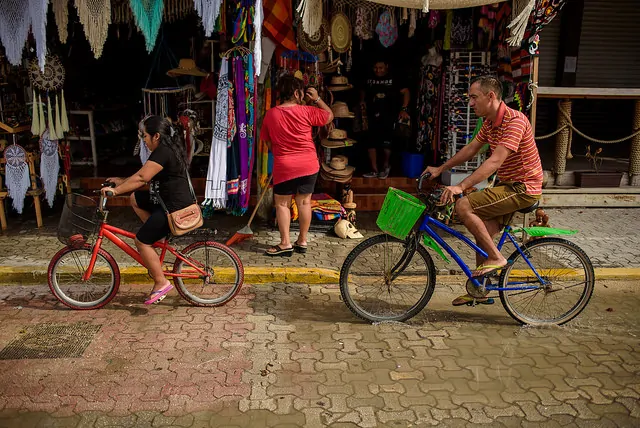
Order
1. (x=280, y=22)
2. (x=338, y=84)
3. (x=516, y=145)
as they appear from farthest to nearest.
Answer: (x=338, y=84)
(x=280, y=22)
(x=516, y=145)

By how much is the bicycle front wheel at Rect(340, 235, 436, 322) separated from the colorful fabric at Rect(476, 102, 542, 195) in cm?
102

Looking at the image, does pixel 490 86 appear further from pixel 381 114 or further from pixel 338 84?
pixel 381 114

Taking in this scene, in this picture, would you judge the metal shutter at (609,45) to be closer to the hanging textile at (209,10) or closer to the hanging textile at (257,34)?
the hanging textile at (257,34)

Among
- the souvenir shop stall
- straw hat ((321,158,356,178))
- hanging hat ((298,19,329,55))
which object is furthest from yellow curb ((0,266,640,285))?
hanging hat ((298,19,329,55))

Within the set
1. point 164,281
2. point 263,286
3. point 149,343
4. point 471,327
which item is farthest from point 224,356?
point 471,327

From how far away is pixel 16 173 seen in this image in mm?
7363

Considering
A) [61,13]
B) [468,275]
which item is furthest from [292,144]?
[61,13]

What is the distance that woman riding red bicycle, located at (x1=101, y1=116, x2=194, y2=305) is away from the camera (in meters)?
4.80

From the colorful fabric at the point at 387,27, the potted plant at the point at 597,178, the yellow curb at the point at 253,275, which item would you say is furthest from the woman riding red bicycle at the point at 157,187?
the potted plant at the point at 597,178

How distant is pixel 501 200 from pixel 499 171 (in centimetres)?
31

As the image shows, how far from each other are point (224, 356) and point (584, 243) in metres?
5.17

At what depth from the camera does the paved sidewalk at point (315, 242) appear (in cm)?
635

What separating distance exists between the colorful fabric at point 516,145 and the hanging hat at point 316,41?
3.43 metres

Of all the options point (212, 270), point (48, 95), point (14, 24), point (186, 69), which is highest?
point (14, 24)
